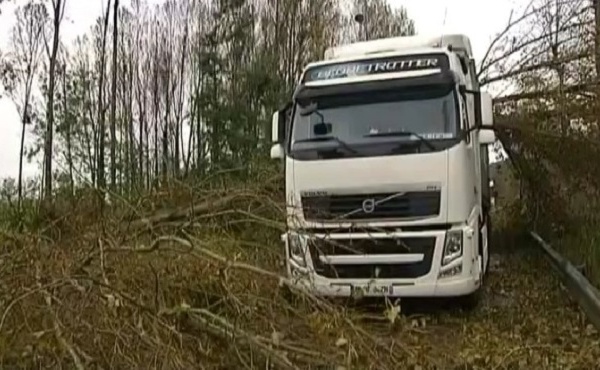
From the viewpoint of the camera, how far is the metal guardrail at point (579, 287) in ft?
24.3

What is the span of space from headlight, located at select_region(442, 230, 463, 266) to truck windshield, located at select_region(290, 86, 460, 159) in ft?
3.09

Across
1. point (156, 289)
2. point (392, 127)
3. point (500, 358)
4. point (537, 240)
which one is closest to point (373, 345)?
point (500, 358)

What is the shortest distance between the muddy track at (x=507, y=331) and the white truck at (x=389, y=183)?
43 cm

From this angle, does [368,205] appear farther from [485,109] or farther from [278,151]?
[485,109]

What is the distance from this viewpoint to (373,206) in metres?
8.40

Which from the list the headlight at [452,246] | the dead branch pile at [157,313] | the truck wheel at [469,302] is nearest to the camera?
the dead branch pile at [157,313]

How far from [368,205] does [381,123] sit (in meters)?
0.94

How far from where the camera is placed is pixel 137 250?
21.7ft

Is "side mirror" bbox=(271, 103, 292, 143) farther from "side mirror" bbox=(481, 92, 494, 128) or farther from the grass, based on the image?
"side mirror" bbox=(481, 92, 494, 128)

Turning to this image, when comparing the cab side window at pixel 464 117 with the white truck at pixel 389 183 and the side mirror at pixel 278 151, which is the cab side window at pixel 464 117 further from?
the side mirror at pixel 278 151

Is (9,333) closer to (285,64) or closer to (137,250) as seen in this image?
(137,250)

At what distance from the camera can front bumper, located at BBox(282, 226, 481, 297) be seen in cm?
819

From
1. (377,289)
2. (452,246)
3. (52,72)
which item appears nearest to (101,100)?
(52,72)

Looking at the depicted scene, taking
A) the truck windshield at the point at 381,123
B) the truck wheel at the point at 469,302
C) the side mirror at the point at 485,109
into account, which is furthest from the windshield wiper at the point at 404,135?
the truck wheel at the point at 469,302
